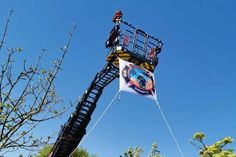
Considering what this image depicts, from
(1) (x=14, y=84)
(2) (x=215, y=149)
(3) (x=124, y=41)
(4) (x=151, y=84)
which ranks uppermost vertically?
(2) (x=215, y=149)

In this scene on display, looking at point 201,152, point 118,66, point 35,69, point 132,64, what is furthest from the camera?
point 201,152

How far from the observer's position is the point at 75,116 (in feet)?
56.4

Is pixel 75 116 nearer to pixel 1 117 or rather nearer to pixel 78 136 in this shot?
pixel 78 136

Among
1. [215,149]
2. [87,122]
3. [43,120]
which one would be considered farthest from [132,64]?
[215,149]

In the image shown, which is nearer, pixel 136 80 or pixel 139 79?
pixel 136 80

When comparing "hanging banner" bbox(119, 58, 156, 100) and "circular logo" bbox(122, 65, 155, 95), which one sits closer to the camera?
"hanging banner" bbox(119, 58, 156, 100)

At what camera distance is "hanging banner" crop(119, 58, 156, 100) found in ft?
47.6

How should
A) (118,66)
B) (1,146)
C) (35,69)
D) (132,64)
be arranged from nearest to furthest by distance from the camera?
(1,146), (35,69), (132,64), (118,66)

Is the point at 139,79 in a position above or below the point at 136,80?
above

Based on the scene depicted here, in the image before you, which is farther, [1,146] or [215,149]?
[215,149]

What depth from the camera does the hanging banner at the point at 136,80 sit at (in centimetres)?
1450

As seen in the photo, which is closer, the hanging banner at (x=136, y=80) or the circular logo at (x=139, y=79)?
the hanging banner at (x=136, y=80)

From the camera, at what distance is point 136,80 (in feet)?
49.2

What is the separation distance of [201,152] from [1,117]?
2601 centimetres
